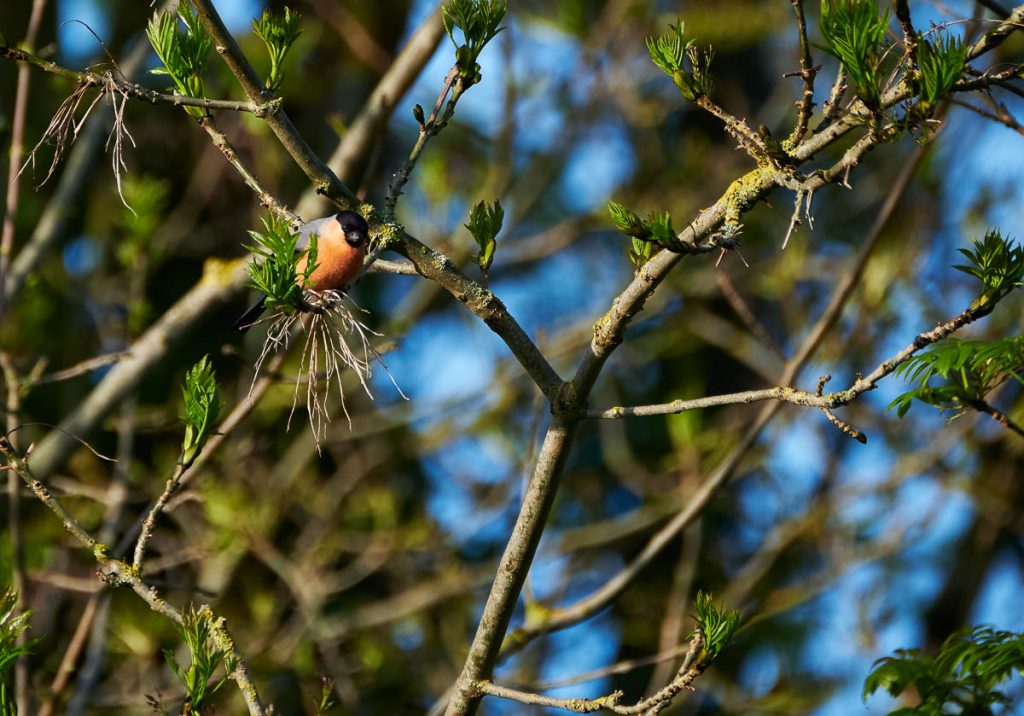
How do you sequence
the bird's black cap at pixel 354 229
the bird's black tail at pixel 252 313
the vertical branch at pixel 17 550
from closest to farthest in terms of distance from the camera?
the bird's black cap at pixel 354 229 < the vertical branch at pixel 17 550 < the bird's black tail at pixel 252 313

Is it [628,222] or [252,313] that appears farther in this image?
[252,313]

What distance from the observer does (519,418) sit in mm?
4859

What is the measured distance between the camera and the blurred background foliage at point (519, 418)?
4.01 meters

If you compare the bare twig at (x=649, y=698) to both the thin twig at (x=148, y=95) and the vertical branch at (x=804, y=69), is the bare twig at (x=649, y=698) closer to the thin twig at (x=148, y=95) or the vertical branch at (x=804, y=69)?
the vertical branch at (x=804, y=69)

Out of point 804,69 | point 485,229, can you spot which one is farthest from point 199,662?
point 804,69

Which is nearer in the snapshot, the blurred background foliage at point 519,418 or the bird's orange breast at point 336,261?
the bird's orange breast at point 336,261

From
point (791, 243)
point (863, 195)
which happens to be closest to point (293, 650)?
point (791, 243)

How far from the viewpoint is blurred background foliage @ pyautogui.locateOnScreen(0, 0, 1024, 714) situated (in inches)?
158

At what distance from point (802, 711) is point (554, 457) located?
2873 mm

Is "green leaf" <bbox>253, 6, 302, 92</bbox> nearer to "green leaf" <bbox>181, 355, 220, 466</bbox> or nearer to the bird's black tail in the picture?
"green leaf" <bbox>181, 355, 220, 466</bbox>

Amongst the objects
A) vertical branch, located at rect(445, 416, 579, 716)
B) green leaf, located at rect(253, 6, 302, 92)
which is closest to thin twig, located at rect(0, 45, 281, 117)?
green leaf, located at rect(253, 6, 302, 92)

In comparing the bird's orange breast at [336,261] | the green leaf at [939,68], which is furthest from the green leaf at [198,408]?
the green leaf at [939,68]

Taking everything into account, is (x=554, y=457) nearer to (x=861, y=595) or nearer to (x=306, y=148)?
(x=306, y=148)

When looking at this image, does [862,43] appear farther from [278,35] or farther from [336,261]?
[336,261]
